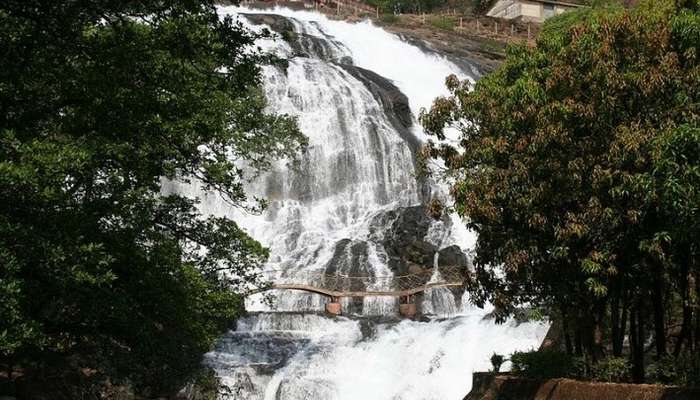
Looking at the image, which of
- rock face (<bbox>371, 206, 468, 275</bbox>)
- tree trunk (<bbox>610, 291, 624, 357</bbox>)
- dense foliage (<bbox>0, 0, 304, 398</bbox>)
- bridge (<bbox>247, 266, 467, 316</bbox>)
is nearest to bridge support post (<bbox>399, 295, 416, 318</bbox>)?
bridge (<bbox>247, 266, 467, 316</bbox>)

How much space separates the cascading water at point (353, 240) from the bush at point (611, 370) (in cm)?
732

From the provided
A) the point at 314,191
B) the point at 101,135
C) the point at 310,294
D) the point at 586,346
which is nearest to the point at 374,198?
the point at 314,191

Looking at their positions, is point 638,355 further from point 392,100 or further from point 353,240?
point 392,100

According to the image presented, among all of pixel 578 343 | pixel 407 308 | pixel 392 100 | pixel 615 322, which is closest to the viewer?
pixel 615 322

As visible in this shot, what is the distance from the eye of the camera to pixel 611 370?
42.5 ft

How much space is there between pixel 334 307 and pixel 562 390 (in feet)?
49.1

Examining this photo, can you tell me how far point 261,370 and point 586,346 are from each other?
10.2 meters

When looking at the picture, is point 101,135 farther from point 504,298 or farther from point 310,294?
point 310,294

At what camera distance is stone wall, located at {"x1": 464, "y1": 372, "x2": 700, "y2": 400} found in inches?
419

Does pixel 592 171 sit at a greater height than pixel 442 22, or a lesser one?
lesser

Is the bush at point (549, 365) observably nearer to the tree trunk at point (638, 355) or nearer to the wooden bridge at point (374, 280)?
the tree trunk at point (638, 355)

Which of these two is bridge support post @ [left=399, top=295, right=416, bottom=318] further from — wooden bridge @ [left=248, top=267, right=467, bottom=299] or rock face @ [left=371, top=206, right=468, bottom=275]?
rock face @ [left=371, top=206, right=468, bottom=275]

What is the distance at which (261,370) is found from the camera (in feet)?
70.0

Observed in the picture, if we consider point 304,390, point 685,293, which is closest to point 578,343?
point 685,293
